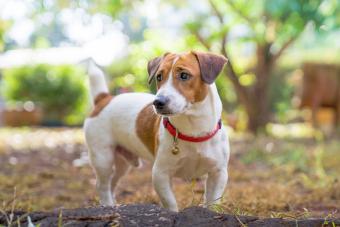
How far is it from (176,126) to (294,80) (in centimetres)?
1008

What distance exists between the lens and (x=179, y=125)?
3346 mm

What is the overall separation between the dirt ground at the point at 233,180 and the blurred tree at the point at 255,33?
1.21 metres

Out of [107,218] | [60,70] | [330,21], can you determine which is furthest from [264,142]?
[60,70]

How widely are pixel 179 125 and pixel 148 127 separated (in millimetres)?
476

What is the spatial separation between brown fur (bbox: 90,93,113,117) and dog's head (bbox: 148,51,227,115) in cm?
109

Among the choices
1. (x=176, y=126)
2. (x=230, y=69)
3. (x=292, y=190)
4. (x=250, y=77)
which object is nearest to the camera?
(x=176, y=126)

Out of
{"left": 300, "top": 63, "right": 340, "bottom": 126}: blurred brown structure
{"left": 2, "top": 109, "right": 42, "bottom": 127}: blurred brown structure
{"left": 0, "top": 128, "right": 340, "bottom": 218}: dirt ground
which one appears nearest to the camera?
{"left": 0, "top": 128, "right": 340, "bottom": 218}: dirt ground

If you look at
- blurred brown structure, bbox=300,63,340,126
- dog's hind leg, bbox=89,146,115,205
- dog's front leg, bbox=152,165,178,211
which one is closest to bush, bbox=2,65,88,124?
blurred brown structure, bbox=300,63,340,126

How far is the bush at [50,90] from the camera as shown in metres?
15.5

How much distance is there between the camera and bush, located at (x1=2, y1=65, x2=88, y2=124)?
15.5m

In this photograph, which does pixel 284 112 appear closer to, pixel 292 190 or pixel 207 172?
pixel 292 190

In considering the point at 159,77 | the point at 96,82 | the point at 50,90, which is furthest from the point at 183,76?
the point at 50,90

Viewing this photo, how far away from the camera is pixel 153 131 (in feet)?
12.1

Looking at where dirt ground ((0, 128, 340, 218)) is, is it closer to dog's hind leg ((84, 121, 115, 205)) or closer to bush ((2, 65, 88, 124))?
dog's hind leg ((84, 121, 115, 205))
